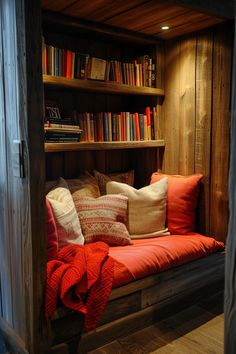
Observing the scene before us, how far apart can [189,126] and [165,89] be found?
16.4 inches

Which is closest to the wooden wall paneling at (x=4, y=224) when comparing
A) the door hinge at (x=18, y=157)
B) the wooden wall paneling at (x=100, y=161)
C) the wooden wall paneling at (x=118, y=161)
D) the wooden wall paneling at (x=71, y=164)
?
the door hinge at (x=18, y=157)

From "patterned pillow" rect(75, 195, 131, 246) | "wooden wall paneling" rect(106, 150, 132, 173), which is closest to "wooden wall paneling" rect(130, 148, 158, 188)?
"wooden wall paneling" rect(106, 150, 132, 173)

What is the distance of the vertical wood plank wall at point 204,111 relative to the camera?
2709 mm

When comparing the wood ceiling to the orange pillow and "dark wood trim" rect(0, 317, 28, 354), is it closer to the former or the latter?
the orange pillow

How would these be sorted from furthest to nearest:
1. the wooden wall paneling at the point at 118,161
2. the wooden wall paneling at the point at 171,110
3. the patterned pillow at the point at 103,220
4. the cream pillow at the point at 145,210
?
the wooden wall paneling at the point at 118,161 → the wooden wall paneling at the point at 171,110 → the cream pillow at the point at 145,210 → the patterned pillow at the point at 103,220

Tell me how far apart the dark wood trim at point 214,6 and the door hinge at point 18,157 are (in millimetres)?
1299

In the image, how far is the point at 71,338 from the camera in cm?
199

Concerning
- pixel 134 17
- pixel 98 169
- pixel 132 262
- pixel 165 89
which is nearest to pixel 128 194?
pixel 98 169

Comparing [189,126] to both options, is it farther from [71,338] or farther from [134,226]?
[71,338]

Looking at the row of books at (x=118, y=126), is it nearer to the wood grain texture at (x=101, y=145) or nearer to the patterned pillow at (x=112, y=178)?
the wood grain texture at (x=101, y=145)

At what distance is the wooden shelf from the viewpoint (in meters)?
2.45

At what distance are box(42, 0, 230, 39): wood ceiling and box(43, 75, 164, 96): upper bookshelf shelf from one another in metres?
0.45

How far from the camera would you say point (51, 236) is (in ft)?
6.86

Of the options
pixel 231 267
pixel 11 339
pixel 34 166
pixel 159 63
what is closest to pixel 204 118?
pixel 159 63
